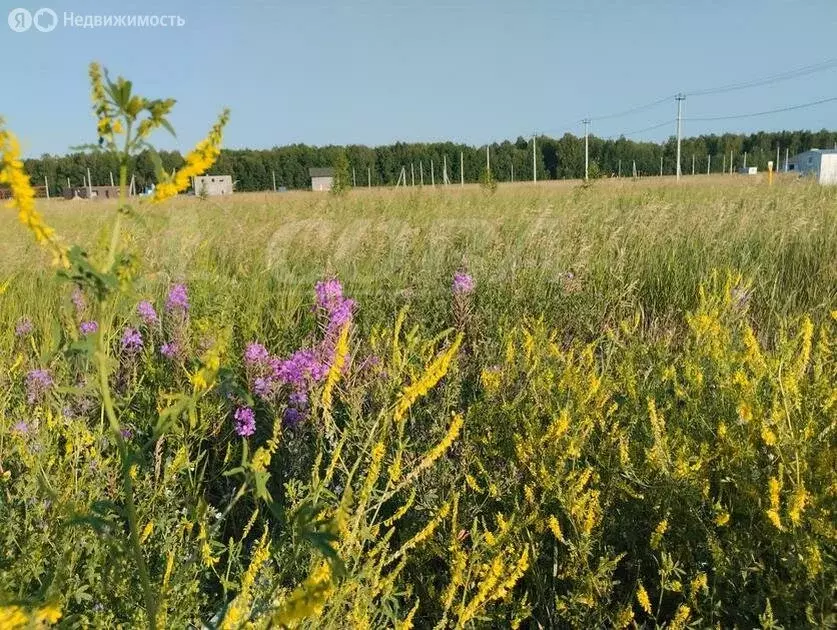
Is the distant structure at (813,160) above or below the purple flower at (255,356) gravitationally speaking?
above

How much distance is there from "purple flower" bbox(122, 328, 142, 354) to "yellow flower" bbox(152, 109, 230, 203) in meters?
1.67

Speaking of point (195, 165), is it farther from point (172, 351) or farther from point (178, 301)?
point (178, 301)

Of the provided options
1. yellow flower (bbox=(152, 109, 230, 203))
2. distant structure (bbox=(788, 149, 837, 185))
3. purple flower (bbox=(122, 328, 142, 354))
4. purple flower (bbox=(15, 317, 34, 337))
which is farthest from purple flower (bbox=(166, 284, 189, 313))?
distant structure (bbox=(788, 149, 837, 185))

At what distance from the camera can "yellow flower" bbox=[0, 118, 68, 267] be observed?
65 cm

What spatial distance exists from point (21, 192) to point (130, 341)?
180 centimetres

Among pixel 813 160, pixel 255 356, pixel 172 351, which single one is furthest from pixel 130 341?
pixel 813 160

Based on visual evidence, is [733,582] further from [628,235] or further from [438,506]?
[628,235]

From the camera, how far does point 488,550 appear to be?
143cm

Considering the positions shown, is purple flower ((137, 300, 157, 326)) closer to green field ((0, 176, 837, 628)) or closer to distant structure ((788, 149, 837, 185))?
green field ((0, 176, 837, 628))

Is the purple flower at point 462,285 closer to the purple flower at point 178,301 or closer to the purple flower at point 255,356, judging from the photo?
the purple flower at point 255,356

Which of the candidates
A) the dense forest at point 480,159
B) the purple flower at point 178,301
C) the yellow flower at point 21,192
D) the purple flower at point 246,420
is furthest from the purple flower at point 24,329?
the dense forest at point 480,159

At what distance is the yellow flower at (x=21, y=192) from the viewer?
65 centimetres

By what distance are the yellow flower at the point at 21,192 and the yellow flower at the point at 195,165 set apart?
0.12m

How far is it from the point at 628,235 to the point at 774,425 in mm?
3665
